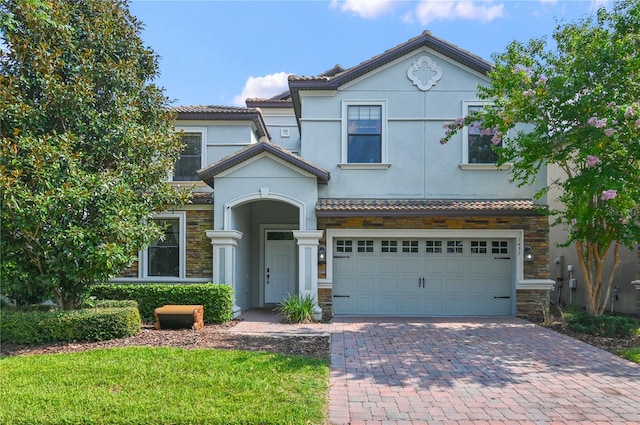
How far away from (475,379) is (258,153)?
26.1ft

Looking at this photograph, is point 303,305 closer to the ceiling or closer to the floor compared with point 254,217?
closer to the floor

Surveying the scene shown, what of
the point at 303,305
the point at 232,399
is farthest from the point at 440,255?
the point at 232,399

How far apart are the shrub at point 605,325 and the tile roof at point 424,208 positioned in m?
2.95

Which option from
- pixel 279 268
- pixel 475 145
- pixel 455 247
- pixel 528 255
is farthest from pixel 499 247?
pixel 279 268

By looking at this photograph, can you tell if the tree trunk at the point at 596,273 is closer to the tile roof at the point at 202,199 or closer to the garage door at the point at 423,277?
the garage door at the point at 423,277

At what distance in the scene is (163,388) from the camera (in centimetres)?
612

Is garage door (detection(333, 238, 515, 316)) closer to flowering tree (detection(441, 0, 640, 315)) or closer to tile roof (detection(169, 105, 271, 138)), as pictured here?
flowering tree (detection(441, 0, 640, 315))

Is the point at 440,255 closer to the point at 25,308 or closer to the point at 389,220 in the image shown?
the point at 389,220

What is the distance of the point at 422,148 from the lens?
13.2m

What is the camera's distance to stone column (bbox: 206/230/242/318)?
12281mm

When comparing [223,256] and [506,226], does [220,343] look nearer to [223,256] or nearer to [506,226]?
[223,256]

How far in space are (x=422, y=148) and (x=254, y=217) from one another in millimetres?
5705

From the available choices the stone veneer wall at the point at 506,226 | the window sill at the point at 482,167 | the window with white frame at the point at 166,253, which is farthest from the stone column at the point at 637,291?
the window with white frame at the point at 166,253

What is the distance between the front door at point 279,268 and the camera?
15.0 metres
